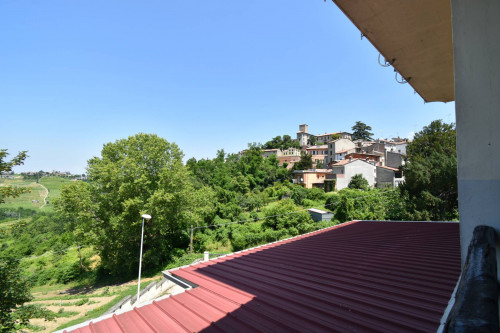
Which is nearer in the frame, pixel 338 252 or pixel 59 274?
pixel 338 252

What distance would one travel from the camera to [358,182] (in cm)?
3306

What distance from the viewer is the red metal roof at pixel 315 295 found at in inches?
82.0

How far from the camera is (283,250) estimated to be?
5.04m

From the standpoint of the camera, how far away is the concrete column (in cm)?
124

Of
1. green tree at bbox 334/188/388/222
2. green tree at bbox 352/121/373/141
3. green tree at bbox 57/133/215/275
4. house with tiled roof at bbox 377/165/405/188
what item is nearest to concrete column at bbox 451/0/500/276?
green tree at bbox 57/133/215/275

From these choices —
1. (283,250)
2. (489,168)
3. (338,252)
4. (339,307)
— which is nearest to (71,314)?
(283,250)

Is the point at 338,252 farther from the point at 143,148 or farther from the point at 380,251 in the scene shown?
the point at 143,148

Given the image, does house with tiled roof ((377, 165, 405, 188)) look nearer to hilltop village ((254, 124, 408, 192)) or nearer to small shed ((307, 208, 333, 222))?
hilltop village ((254, 124, 408, 192))

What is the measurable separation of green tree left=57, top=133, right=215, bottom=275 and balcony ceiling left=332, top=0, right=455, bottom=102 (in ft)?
55.6

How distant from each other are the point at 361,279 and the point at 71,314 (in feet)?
53.0

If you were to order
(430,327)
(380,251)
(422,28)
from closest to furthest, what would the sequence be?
(430,327) < (422,28) < (380,251)

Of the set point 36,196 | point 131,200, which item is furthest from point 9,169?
point 36,196

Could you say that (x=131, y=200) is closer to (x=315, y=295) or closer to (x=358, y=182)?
(x=315, y=295)

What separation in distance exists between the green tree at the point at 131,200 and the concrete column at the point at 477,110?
→ 18.0 m
